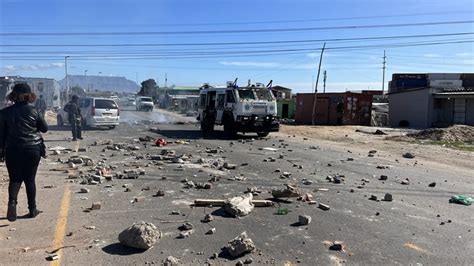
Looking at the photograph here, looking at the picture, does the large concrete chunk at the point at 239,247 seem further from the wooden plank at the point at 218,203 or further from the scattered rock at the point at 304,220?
the wooden plank at the point at 218,203

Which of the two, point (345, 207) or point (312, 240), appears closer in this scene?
point (312, 240)

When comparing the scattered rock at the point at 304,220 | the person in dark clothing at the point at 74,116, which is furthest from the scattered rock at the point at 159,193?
the person in dark clothing at the point at 74,116

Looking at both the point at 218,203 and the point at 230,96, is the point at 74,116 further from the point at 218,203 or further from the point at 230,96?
the point at 218,203

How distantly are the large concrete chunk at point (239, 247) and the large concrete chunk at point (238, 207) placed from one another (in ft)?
5.40

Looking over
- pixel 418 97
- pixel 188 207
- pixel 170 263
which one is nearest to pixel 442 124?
pixel 418 97

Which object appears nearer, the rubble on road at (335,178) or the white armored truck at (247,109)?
the rubble on road at (335,178)

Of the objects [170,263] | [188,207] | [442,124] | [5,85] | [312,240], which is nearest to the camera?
[170,263]

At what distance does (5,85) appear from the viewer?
3506 cm

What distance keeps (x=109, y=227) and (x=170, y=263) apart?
1.82 m

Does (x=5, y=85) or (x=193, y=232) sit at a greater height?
(x=5, y=85)

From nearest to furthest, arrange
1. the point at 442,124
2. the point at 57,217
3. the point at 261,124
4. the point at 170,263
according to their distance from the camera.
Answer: the point at 170,263 → the point at 57,217 → the point at 261,124 → the point at 442,124

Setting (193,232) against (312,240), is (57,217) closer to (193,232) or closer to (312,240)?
(193,232)

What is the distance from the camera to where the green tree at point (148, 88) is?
123637 mm

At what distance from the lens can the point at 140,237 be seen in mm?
5707
